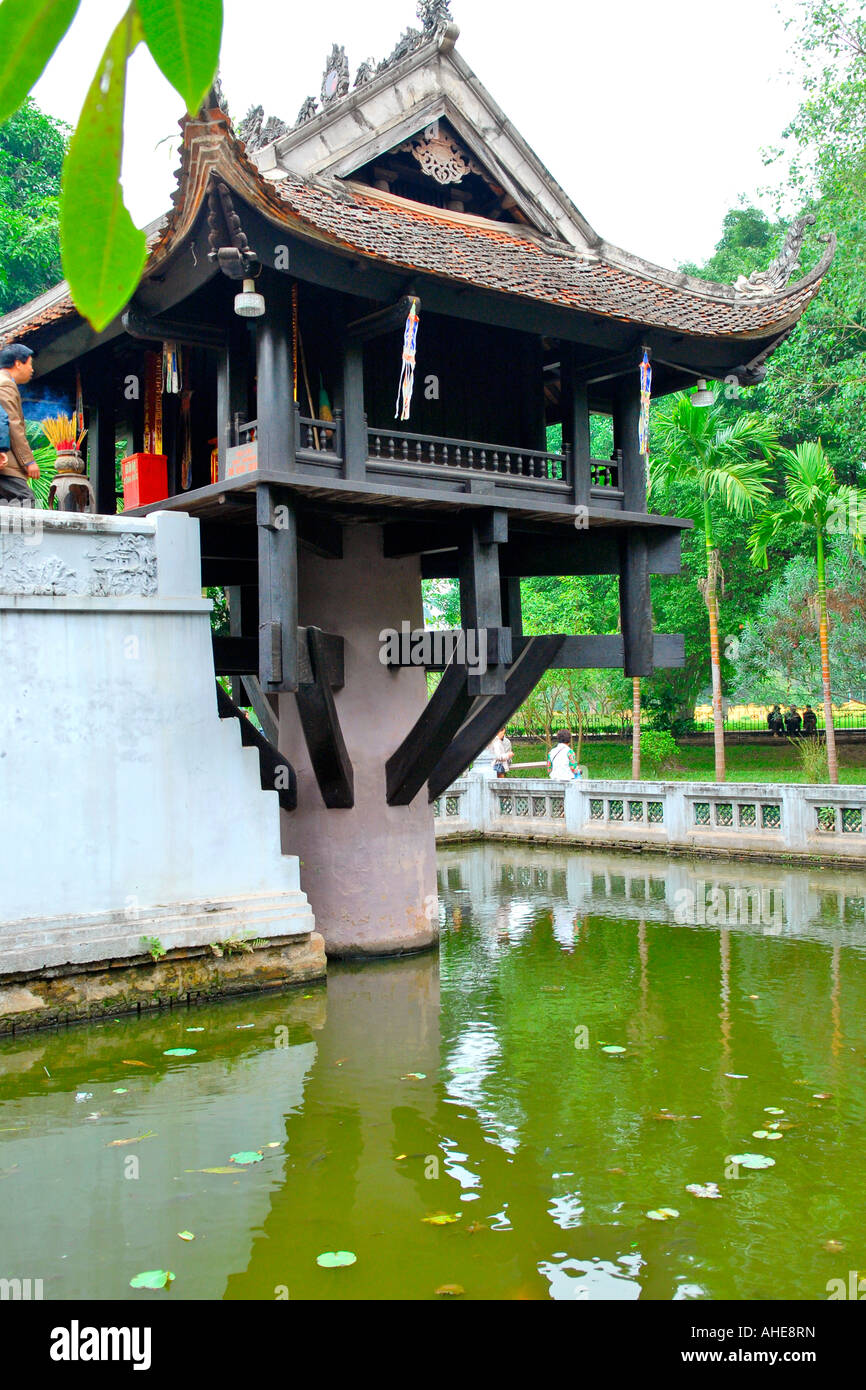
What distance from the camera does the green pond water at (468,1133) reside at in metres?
4.07

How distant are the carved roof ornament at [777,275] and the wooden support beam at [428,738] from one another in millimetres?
4659

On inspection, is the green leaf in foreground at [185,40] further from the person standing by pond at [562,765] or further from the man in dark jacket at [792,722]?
the man in dark jacket at [792,722]

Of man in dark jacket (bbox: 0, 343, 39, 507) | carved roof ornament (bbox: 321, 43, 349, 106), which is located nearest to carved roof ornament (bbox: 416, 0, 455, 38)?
carved roof ornament (bbox: 321, 43, 349, 106)

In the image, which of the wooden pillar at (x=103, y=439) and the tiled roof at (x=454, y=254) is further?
the wooden pillar at (x=103, y=439)

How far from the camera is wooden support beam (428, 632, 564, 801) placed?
30.2ft

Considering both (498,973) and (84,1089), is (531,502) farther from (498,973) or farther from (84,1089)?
(84,1089)

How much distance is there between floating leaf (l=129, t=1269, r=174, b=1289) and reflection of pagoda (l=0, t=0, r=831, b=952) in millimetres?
4211

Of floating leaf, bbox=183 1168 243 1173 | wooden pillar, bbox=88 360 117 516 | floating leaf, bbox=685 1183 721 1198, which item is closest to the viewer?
floating leaf, bbox=685 1183 721 1198

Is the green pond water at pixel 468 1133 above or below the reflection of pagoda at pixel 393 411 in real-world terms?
below

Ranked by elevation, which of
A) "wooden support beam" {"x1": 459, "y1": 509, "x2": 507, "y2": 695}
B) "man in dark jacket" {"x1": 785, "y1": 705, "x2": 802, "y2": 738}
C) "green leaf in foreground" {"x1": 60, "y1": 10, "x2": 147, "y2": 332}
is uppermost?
"wooden support beam" {"x1": 459, "y1": 509, "x2": 507, "y2": 695}

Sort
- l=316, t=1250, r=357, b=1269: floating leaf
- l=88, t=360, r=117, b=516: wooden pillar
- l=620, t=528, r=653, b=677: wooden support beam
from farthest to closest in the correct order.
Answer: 1. l=88, t=360, r=117, b=516: wooden pillar
2. l=620, t=528, r=653, b=677: wooden support beam
3. l=316, t=1250, r=357, b=1269: floating leaf

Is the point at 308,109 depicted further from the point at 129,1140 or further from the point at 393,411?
the point at 129,1140

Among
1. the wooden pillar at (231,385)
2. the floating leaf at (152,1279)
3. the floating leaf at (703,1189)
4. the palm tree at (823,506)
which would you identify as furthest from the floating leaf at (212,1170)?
the palm tree at (823,506)

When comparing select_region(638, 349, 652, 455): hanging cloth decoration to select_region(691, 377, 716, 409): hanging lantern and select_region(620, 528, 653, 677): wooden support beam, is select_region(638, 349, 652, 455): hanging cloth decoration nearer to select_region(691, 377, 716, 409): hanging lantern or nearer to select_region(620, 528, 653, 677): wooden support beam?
select_region(691, 377, 716, 409): hanging lantern
